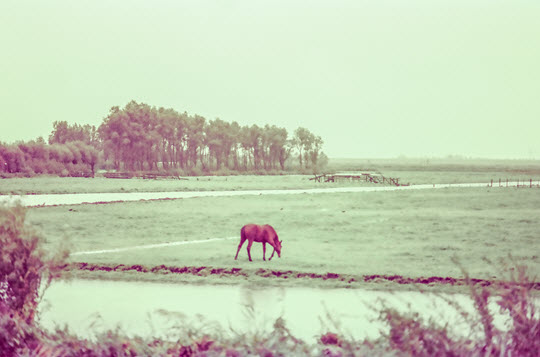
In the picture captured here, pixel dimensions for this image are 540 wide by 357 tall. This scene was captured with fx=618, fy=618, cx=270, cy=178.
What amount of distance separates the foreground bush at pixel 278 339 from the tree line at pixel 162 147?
50.5 ft

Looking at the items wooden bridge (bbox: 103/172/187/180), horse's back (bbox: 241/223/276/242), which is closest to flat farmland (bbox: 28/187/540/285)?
horse's back (bbox: 241/223/276/242)

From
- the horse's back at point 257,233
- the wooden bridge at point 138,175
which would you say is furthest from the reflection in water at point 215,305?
the wooden bridge at point 138,175

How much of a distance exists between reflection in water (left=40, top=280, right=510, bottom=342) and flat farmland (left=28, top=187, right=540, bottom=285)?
2.57ft

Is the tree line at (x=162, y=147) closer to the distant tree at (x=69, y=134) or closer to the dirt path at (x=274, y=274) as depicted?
the distant tree at (x=69, y=134)

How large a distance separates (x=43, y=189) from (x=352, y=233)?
15750 mm

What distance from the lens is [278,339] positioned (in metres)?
4.07

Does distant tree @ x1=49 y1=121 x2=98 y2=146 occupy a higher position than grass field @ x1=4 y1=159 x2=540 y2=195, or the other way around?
distant tree @ x1=49 y1=121 x2=98 y2=146

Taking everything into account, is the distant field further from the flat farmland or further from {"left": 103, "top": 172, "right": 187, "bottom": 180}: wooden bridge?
the flat farmland

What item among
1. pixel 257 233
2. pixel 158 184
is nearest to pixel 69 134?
pixel 158 184

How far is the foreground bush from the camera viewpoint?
382cm

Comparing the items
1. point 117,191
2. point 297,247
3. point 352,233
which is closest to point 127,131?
point 117,191

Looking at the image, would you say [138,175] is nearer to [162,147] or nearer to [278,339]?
[162,147]

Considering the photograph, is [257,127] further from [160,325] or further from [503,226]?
[160,325]

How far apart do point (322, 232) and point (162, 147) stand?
2438 centimetres
